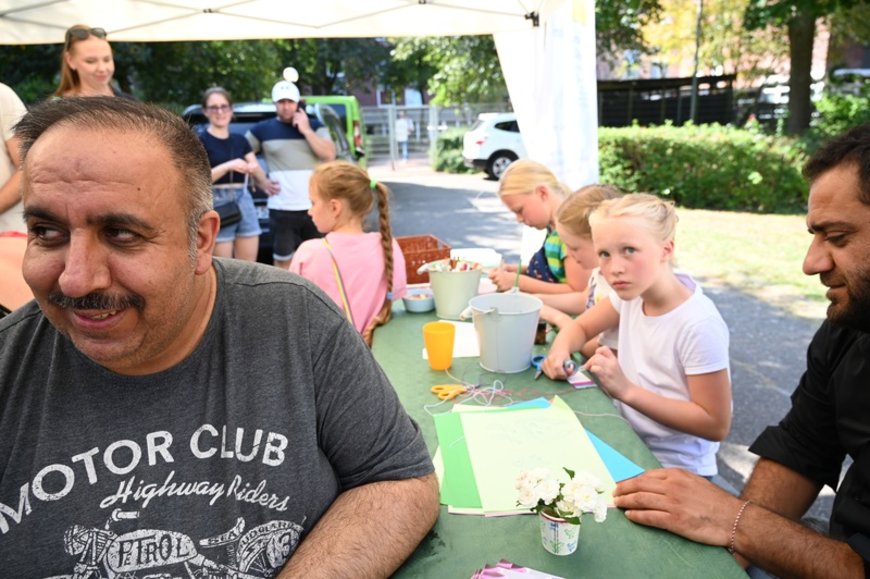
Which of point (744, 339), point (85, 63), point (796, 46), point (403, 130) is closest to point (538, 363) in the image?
point (85, 63)

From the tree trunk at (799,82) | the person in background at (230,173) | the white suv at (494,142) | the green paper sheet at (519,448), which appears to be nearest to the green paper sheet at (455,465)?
the green paper sheet at (519,448)

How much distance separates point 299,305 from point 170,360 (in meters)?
0.27

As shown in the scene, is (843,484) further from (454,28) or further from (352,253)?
(454,28)

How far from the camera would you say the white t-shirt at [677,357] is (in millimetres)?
2004

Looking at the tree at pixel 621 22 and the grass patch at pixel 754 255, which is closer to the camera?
the grass patch at pixel 754 255

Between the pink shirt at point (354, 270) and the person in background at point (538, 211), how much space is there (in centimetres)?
63

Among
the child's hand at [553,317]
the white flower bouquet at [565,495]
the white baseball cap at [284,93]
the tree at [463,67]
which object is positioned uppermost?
the tree at [463,67]

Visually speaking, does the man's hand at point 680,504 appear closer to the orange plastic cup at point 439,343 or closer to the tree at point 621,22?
the orange plastic cup at point 439,343

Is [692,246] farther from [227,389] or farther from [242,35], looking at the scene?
[227,389]

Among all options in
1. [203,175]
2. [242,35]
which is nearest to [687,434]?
[203,175]

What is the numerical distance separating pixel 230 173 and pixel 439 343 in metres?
3.91

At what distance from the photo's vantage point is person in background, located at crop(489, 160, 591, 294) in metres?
3.40

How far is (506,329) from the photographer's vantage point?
217cm

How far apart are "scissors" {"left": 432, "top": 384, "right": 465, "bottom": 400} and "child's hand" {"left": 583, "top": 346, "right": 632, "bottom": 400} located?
41cm
